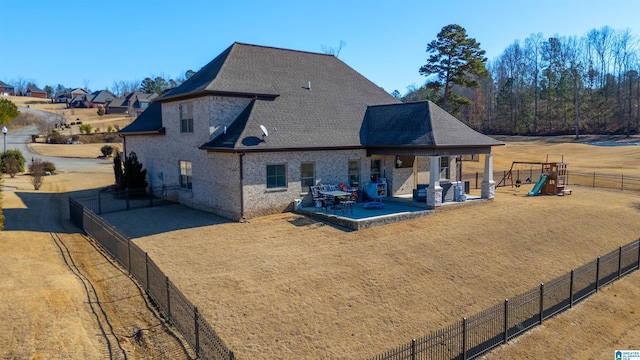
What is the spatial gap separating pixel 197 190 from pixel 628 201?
81.4 ft

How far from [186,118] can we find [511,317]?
18.8 meters

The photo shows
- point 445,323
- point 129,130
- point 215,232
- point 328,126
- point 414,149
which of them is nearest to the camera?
point 445,323

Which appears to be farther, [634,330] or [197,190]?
[197,190]

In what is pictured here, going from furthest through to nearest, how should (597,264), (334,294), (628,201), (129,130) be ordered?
1. (129,130)
2. (628,201)
3. (597,264)
4. (334,294)

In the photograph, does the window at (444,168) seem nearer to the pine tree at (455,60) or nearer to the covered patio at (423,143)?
the covered patio at (423,143)

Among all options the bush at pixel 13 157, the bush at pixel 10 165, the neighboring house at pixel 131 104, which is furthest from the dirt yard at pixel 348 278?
the neighboring house at pixel 131 104

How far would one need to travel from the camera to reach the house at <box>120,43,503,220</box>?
2036 cm

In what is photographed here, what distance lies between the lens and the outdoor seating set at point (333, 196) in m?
20.6

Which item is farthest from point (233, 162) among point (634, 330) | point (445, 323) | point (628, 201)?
point (628, 201)

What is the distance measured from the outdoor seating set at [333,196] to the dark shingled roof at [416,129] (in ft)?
10.3

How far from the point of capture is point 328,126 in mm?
23375

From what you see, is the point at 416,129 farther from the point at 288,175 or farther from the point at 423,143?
the point at 288,175

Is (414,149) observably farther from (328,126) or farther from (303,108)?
(303,108)

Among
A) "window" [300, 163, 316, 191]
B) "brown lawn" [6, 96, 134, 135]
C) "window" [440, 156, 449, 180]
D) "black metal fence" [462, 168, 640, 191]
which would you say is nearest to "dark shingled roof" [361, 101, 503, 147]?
"window" [440, 156, 449, 180]
